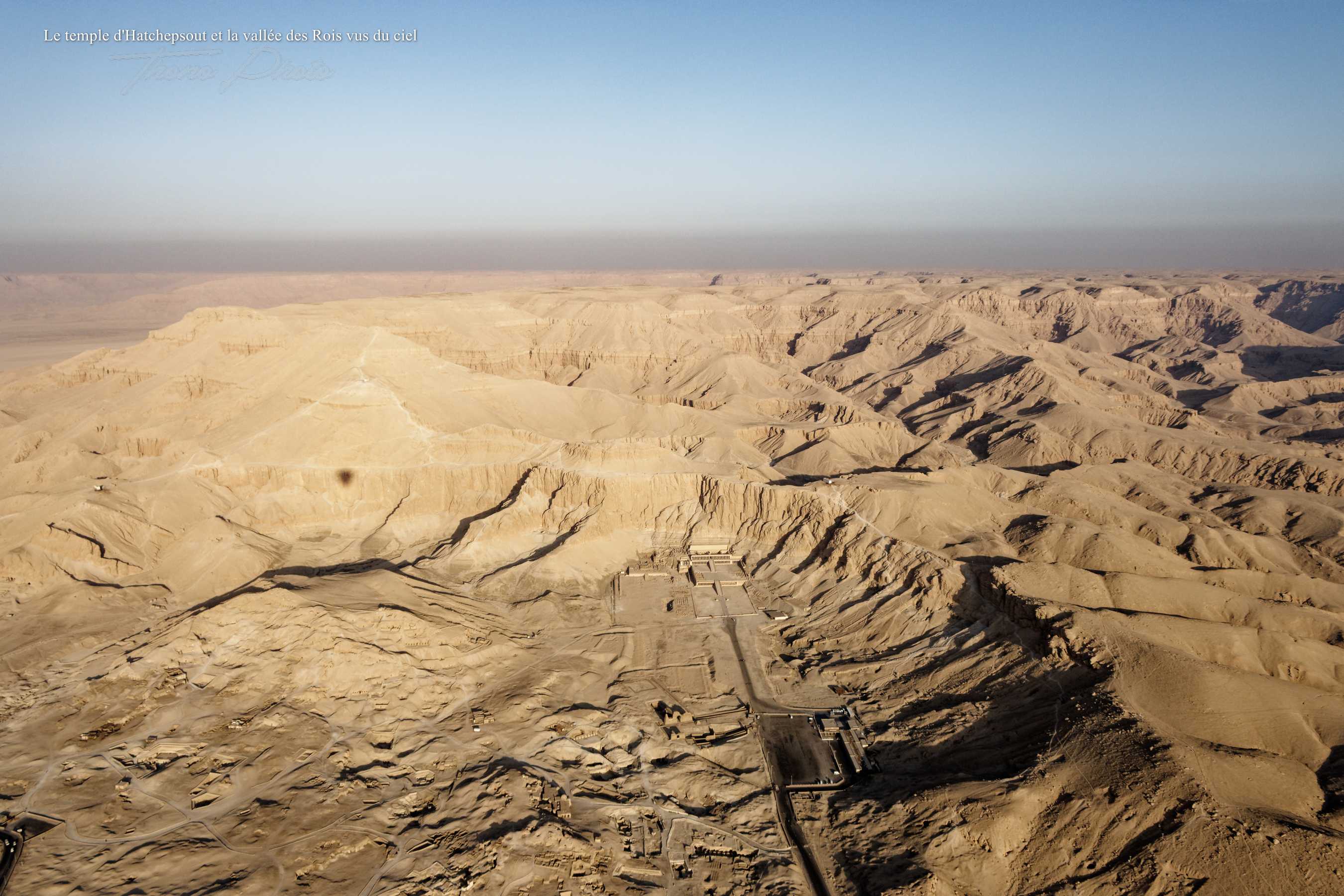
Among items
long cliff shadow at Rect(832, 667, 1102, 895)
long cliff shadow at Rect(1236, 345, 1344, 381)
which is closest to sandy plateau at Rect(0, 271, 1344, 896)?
long cliff shadow at Rect(832, 667, 1102, 895)

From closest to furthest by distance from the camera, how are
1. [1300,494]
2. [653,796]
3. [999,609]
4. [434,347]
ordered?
[653,796], [999,609], [1300,494], [434,347]

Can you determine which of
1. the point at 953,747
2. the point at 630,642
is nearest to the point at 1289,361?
the point at 953,747

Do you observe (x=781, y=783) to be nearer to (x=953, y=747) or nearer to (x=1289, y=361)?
(x=953, y=747)

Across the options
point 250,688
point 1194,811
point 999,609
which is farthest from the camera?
point 999,609

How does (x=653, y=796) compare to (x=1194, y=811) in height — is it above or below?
below

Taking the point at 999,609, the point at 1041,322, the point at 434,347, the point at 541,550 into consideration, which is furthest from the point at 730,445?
the point at 1041,322

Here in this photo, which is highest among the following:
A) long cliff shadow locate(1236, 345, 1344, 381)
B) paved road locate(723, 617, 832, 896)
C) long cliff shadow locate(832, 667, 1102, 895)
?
long cliff shadow locate(1236, 345, 1344, 381)

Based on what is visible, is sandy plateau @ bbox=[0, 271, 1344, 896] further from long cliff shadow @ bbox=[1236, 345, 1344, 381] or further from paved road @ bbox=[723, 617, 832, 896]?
long cliff shadow @ bbox=[1236, 345, 1344, 381]

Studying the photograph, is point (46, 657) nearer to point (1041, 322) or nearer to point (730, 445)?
point (730, 445)
